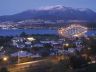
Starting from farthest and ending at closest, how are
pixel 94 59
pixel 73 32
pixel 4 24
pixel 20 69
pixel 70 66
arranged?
pixel 73 32, pixel 4 24, pixel 94 59, pixel 70 66, pixel 20 69

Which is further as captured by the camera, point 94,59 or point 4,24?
point 4,24

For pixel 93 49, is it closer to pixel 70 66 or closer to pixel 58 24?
pixel 70 66

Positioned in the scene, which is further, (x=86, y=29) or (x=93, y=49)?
(x=86, y=29)

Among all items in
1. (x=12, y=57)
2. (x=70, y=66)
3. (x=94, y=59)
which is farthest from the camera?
(x=12, y=57)

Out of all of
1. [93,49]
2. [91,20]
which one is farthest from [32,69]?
[91,20]

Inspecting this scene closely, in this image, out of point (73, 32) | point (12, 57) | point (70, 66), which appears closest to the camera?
point (70, 66)

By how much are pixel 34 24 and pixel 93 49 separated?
25.1 metres

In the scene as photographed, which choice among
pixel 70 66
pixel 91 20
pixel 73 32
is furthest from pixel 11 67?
pixel 91 20

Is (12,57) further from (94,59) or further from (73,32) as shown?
(73,32)

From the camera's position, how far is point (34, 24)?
141 feet

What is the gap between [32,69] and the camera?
500 inches

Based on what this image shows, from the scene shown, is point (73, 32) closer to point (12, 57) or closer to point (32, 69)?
point (12, 57)

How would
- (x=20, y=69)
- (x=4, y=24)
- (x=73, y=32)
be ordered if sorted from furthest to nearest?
(x=73, y=32)
(x=4, y=24)
(x=20, y=69)

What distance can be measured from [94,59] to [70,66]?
94.3 inches
